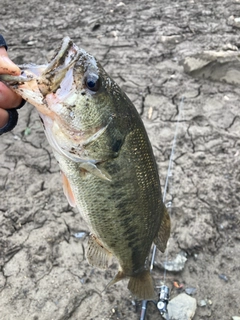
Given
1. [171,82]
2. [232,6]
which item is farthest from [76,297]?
[232,6]

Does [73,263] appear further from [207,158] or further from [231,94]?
[231,94]

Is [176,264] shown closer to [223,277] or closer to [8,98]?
[223,277]

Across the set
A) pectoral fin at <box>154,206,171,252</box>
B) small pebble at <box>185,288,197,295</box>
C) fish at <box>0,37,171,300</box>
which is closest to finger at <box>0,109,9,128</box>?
fish at <box>0,37,171,300</box>

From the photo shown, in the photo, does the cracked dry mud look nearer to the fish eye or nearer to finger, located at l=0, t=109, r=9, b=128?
finger, located at l=0, t=109, r=9, b=128

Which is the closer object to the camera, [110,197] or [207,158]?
[110,197]

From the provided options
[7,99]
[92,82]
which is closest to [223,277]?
[92,82]

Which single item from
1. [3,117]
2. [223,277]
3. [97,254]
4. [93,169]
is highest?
[3,117]

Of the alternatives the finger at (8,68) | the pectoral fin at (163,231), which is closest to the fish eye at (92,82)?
the finger at (8,68)
